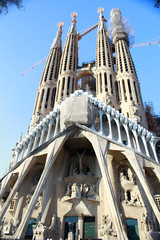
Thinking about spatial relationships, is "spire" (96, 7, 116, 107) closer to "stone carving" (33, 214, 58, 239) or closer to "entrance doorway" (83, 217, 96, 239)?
Result: "entrance doorway" (83, 217, 96, 239)

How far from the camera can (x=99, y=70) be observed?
22297 mm

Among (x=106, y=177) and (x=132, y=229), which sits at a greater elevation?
(x=106, y=177)

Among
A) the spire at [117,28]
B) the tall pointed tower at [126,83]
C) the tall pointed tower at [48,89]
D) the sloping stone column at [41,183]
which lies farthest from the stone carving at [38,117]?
the spire at [117,28]

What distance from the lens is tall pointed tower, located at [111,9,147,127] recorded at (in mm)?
17369

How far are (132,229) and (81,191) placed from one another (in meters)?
3.82

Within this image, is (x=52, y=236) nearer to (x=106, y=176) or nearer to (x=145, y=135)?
(x=106, y=176)

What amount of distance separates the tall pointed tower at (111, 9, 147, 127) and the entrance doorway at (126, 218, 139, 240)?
7.68 metres

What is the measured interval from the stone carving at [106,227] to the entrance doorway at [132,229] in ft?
5.00

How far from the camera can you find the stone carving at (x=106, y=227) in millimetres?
10285

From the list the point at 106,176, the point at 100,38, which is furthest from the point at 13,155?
the point at 100,38

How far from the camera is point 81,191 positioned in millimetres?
12945

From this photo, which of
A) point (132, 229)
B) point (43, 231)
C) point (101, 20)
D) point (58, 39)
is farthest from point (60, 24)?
point (132, 229)

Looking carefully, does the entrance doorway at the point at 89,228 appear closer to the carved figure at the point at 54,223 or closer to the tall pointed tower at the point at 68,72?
the carved figure at the point at 54,223

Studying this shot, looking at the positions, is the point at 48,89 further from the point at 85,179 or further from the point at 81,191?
the point at 81,191
